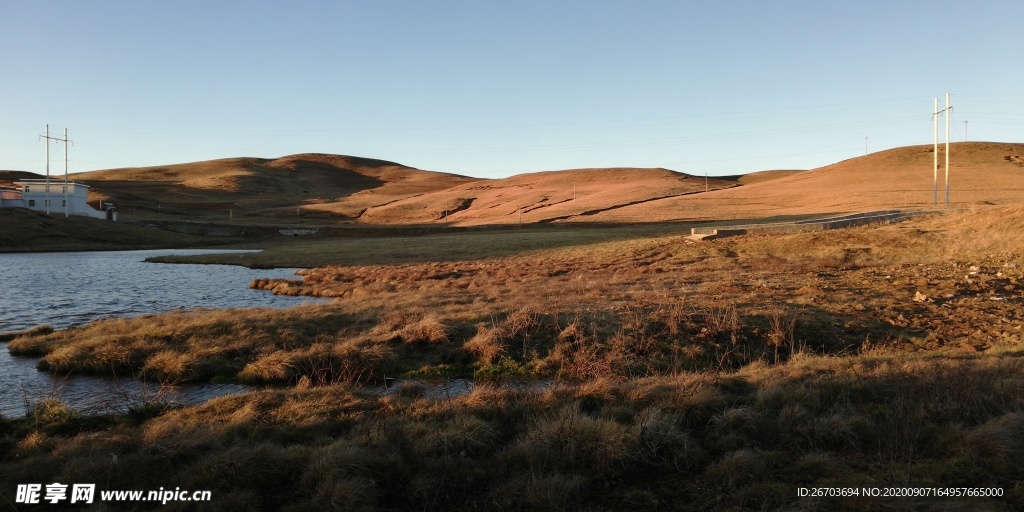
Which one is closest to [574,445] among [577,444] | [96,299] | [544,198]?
[577,444]

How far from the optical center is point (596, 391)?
10219mm

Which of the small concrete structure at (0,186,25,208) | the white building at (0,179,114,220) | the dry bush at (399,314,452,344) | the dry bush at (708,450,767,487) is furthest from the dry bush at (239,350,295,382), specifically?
the small concrete structure at (0,186,25,208)

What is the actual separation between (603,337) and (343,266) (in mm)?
31658

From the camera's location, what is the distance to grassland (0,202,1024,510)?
23.6 feet

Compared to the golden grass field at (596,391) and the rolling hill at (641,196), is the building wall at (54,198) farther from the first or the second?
the golden grass field at (596,391)

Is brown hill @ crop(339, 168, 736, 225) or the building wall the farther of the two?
the building wall

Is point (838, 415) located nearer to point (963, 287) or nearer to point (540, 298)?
point (540, 298)

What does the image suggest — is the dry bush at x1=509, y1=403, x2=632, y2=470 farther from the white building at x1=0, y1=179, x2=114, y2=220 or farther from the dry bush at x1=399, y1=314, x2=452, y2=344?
the white building at x1=0, y1=179, x2=114, y2=220

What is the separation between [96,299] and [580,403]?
27.7 metres

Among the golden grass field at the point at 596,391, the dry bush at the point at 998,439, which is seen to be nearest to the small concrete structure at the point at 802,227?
the golden grass field at the point at 596,391

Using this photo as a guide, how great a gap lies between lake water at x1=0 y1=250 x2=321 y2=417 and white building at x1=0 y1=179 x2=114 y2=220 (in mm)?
53862

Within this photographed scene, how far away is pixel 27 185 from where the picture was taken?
10294 centimetres

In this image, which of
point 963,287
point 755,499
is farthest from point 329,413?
point 963,287

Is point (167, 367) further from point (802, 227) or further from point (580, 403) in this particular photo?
point (802, 227)
